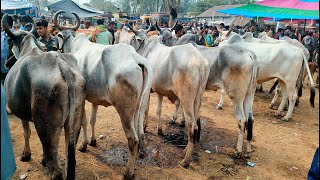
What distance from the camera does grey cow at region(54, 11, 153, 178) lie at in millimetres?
4070

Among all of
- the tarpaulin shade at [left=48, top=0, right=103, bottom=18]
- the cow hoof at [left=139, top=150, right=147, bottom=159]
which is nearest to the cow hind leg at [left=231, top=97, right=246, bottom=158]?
the cow hoof at [left=139, top=150, right=147, bottom=159]

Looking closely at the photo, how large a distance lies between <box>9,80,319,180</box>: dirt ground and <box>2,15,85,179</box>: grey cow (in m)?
1.09

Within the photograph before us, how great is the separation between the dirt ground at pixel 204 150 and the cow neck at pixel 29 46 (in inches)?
71.6

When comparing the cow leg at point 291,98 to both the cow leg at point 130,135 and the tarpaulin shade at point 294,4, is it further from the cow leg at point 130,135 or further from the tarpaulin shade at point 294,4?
the cow leg at point 130,135

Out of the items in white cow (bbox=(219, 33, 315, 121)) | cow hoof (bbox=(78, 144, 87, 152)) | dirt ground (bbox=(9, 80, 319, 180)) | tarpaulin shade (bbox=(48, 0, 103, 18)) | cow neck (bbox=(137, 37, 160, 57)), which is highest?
tarpaulin shade (bbox=(48, 0, 103, 18))

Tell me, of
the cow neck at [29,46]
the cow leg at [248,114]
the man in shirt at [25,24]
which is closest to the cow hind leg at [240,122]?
the cow leg at [248,114]

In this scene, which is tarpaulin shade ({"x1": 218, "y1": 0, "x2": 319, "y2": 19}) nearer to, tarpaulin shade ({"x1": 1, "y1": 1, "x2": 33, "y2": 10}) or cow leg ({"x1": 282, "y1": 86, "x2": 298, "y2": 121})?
cow leg ({"x1": 282, "y1": 86, "x2": 298, "y2": 121})

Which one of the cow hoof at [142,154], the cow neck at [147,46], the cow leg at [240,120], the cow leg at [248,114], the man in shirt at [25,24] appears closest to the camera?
the cow hoof at [142,154]

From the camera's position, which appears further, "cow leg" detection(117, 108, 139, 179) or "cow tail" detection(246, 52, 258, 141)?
"cow tail" detection(246, 52, 258, 141)

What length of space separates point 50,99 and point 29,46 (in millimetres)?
1622

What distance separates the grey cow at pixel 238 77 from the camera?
5.26m

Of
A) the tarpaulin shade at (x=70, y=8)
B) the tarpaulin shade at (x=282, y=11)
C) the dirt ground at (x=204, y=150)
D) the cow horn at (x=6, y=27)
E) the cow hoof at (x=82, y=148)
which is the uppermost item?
the tarpaulin shade at (x=70, y=8)

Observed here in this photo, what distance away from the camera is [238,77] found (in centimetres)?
529

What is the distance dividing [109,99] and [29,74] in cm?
129
